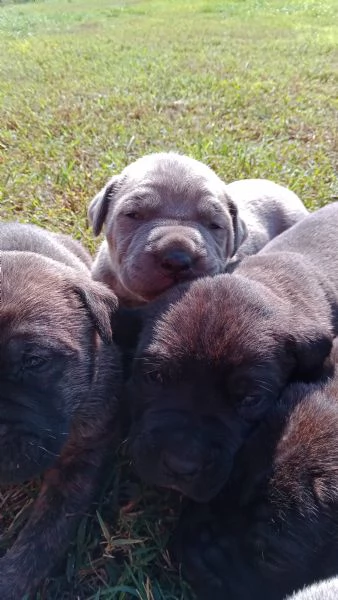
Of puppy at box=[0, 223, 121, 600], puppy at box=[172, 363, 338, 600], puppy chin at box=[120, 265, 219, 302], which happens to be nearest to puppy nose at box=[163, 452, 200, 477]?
puppy at box=[172, 363, 338, 600]

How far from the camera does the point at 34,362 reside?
10.1 ft

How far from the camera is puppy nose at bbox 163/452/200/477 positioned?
2.98 meters

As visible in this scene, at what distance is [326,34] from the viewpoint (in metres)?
16.6

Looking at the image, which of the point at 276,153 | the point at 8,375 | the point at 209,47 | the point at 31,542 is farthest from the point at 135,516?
the point at 209,47

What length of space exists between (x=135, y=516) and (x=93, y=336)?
103 cm

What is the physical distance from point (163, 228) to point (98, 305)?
1.23 meters

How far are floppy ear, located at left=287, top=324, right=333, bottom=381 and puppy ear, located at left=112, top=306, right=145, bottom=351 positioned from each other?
924mm

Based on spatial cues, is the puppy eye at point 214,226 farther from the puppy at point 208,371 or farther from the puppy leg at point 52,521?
the puppy leg at point 52,521

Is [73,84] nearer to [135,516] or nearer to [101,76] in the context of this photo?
[101,76]

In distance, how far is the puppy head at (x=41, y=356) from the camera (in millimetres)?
2975

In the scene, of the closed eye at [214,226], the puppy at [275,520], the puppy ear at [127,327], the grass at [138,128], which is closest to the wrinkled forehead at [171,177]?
the closed eye at [214,226]

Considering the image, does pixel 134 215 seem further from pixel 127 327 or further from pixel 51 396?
pixel 51 396

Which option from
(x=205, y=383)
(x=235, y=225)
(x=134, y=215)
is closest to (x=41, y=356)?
(x=205, y=383)

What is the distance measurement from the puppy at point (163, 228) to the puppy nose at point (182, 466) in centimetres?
145
